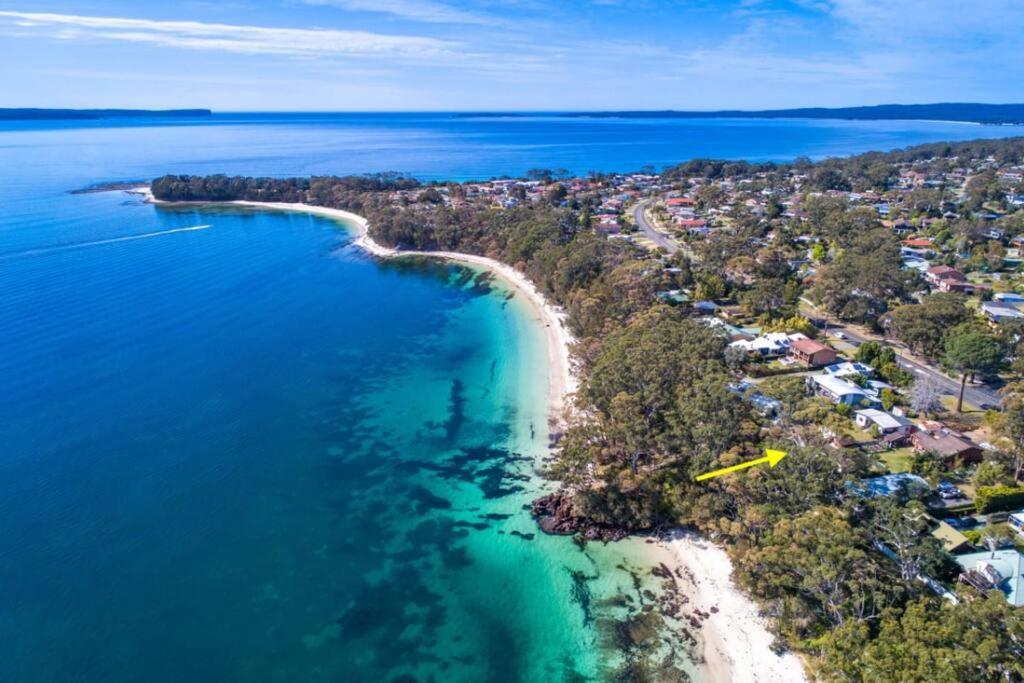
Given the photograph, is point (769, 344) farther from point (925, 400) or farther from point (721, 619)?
point (721, 619)

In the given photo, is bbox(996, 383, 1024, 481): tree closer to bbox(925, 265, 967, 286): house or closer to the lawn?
the lawn

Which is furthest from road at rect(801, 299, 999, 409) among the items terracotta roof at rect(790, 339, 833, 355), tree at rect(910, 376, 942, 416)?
terracotta roof at rect(790, 339, 833, 355)

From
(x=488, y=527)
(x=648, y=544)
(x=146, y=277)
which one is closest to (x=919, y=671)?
(x=648, y=544)

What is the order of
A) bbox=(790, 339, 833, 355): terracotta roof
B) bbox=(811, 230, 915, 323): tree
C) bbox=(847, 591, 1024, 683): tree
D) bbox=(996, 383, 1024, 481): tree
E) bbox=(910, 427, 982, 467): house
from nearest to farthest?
bbox=(847, 591, 1024, 683): tree → bbox=(996, 383, 1024, 481): tree → bbox=(910, 427, 982, 467): house → bbox=(790, 339, 833, 355): terracotta roof → bbox=(811, 230, 915, 323): tree

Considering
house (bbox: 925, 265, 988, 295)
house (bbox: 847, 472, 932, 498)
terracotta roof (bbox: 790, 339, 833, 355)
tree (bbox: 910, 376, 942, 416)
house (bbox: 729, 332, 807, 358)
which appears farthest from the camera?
house (bbox: 925, 265, 988, 295)

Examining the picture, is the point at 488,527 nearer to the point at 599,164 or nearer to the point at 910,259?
the point at 910,259

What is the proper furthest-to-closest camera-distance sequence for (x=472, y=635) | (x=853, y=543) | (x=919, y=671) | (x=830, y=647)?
(x=472, y=635) < (x=853, y=543) < (x=830, y=647) < (x=919, y=671)
